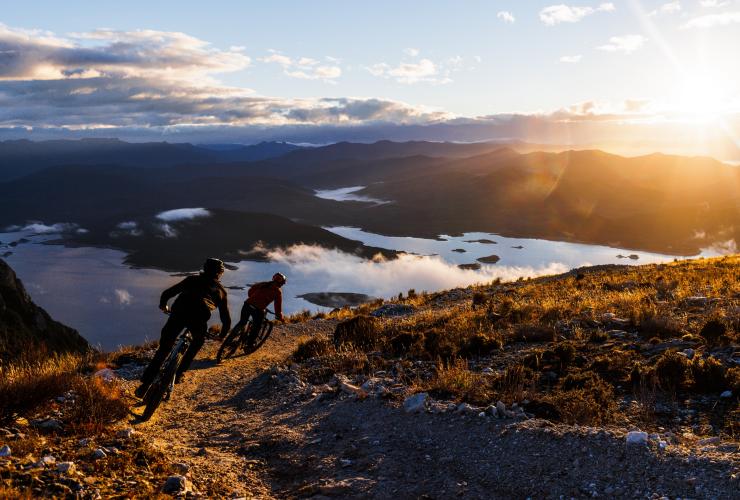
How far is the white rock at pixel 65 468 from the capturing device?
4.85 meters

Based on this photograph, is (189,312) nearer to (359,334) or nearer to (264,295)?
(264,295)

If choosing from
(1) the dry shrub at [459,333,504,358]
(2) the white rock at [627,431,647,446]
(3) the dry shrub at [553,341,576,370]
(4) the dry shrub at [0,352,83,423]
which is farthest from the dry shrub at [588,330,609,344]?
(4) the dry shrub at [0,352,83,423]

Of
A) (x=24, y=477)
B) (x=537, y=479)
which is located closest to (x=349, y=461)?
(x=537, y=479)

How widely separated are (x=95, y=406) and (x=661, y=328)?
394 inches

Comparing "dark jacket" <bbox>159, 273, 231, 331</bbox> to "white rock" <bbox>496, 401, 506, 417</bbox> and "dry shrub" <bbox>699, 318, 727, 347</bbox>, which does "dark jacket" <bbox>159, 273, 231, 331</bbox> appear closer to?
"white rock" <bbox>496, 401, 506, 417</bbox>

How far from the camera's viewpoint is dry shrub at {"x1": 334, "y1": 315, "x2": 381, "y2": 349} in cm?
1277

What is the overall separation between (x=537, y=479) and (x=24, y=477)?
4756 mm

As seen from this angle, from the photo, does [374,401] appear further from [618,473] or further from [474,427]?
[618,473]

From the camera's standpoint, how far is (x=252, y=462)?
648 cm

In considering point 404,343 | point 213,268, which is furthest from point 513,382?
point 213,268

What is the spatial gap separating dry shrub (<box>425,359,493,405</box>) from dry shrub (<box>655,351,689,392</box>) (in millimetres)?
2533

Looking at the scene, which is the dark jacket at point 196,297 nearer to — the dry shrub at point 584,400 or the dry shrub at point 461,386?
the dry shrub at point 461,386

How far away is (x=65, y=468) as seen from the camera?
16.0 ft

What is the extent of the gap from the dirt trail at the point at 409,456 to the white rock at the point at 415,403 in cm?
10
